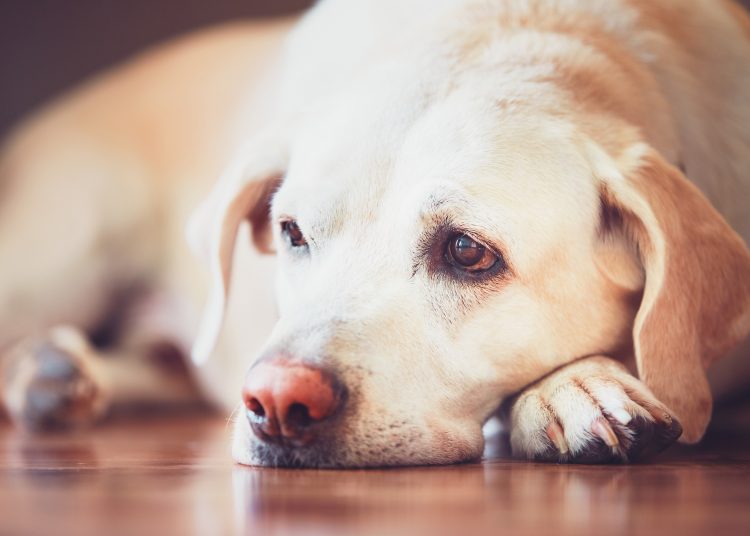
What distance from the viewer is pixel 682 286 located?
1926 millimetres

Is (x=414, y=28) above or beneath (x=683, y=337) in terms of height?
above

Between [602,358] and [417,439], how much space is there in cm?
41

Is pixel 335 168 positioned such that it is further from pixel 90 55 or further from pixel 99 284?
pixel 90 55

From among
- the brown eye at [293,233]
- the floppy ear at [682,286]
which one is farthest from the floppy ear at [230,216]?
the floppy ear at [682,286]

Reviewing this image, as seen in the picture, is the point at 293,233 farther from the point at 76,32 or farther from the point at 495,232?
the point at 76,32

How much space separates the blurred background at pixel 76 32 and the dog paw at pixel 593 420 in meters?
3.14

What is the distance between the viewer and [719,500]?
136cm

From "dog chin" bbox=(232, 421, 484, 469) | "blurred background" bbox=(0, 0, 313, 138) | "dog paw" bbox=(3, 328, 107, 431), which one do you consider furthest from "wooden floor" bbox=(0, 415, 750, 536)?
"blurred background" bbox=(0, 0, 313, 138)

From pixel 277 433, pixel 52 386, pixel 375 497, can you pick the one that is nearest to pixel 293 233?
pixel 277 433

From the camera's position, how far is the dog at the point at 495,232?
1795mm

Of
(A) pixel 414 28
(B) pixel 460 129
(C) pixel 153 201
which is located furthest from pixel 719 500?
(C) pixel 153 201

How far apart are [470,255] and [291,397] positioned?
17.5 inches

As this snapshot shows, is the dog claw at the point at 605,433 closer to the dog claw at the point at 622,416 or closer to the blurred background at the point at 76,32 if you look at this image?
the dog claw at the point at 622,416

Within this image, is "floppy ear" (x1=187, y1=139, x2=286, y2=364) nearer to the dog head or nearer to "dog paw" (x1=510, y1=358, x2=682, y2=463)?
the dog head
